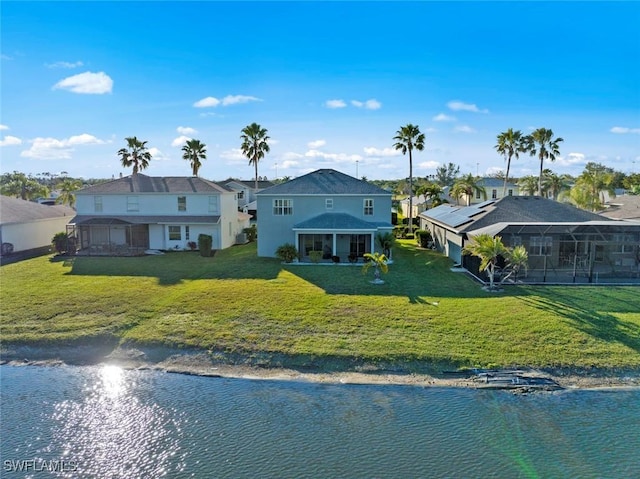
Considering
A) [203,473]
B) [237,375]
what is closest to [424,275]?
[237,375]

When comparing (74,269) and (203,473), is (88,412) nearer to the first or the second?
(203,473)

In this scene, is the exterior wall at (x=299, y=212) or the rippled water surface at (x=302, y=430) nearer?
the rippled water surface at (x=302, y=430)

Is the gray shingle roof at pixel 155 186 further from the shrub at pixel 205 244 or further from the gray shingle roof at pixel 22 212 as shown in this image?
the gray shingle roof at pixel 22 212

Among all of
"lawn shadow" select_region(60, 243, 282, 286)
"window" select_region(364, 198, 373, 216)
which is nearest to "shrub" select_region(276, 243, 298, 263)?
"lawn shadow" select_region(60, 243, 282, 286)

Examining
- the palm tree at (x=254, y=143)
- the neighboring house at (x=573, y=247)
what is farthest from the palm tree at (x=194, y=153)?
the neighboring house at (x=573, y=247)

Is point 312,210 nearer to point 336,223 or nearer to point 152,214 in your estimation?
point 336,223

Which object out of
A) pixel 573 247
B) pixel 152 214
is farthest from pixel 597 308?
pixel 152 214

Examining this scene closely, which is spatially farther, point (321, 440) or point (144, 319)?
point (144, 319)
